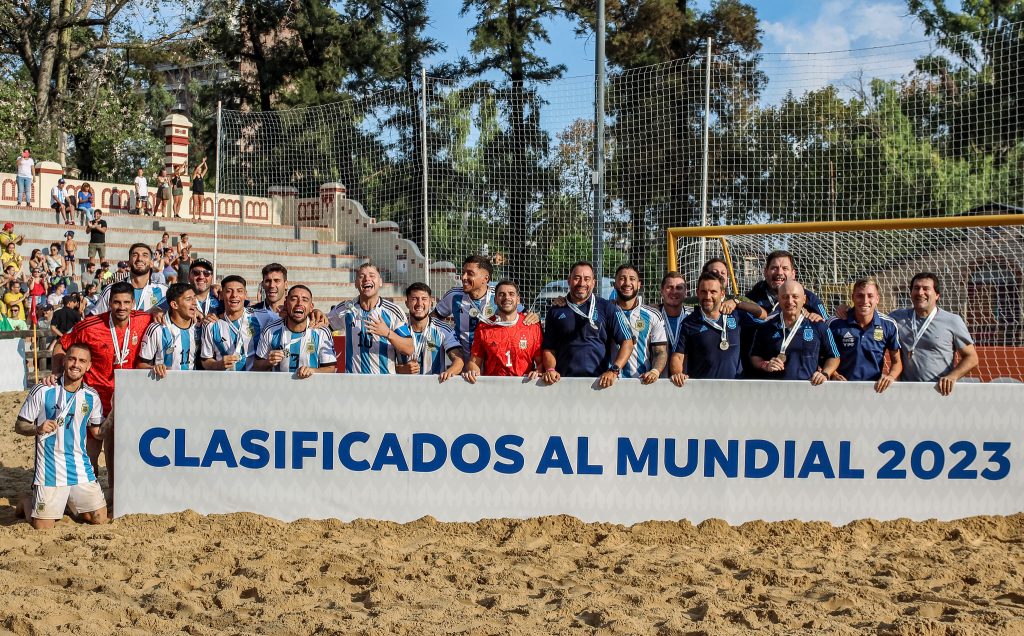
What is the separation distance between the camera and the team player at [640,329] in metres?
6.22

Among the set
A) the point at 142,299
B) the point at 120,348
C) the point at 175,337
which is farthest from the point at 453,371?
the point at 142,299

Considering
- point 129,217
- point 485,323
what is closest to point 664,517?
point 485,323

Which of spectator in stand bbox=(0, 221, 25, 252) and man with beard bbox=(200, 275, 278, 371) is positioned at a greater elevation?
spectator in stand bbox=(0, 221, 25, 252)

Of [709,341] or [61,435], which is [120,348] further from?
[709,341]

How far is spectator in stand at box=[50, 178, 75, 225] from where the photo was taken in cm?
2052

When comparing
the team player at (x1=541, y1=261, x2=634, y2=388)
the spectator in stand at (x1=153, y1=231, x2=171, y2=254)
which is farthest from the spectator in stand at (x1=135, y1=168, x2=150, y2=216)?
the team player at (x1=541, y1=261, x2=634, y2=388)

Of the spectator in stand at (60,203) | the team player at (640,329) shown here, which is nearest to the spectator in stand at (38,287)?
the spectator in stand at (60,203)

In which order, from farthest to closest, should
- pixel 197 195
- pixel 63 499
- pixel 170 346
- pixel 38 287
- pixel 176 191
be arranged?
pixel 197 195 < pixel 176 191 < pixel 38 287 < pixel 170 346 < pixel 63 499

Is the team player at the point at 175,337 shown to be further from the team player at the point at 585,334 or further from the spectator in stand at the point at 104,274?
the spectator in stand at the point at 104,274

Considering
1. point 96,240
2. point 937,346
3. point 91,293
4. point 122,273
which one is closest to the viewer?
point 937,346

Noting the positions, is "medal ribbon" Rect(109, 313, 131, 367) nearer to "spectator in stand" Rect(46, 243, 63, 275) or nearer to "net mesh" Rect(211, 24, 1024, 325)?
"net mesh" Rect(211, 24, 1024, 325)

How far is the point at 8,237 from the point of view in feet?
58.4

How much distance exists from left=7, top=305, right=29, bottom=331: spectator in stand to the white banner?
10.6 metres

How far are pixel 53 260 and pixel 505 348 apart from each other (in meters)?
14.5
